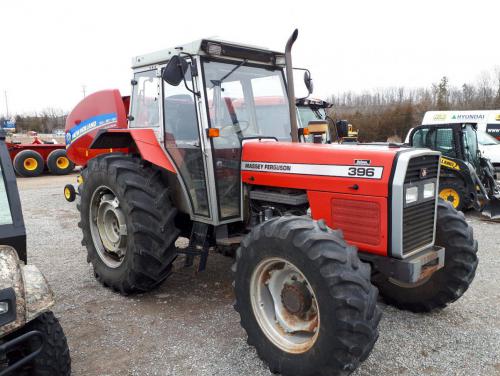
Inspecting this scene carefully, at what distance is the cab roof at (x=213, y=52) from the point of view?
3.60m

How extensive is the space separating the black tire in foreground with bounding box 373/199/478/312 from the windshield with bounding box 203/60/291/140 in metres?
1.65

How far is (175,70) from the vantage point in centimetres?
336

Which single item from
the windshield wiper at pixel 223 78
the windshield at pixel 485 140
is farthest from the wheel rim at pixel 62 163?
the windshield at pixel 485 140

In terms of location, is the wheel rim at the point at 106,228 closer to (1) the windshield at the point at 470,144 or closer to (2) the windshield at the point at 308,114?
(1) the windshield at the point at 470,144

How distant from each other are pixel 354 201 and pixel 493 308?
6.67ft

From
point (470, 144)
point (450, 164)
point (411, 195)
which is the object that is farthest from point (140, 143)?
point (470, 144)

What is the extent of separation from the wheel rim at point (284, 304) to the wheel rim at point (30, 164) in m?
14.8

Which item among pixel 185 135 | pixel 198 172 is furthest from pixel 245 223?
pixel 185 135

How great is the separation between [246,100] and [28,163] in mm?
13901

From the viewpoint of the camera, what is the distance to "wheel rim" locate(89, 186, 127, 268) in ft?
14.1

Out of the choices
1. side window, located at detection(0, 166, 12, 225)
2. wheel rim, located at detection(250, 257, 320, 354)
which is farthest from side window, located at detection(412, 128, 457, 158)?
side window, located at detection(0, 166, 12, 225)

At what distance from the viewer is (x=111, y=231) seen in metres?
4.47

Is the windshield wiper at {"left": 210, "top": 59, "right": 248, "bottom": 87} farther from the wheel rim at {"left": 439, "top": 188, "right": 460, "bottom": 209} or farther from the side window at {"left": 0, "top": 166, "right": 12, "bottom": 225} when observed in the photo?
the wheel rim at {"left": 439, "top": 188, "right": 460, "bottom": 209}

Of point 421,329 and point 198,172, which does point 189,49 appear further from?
point 421,329
